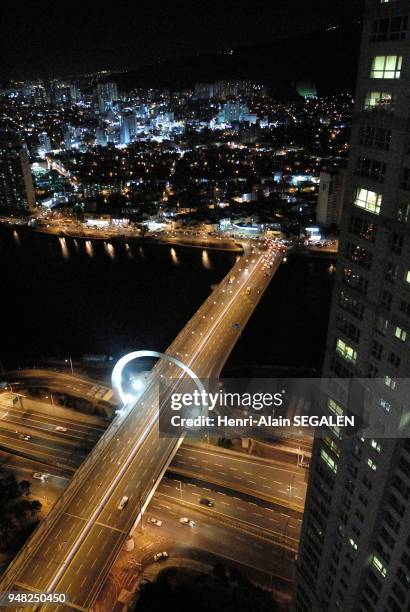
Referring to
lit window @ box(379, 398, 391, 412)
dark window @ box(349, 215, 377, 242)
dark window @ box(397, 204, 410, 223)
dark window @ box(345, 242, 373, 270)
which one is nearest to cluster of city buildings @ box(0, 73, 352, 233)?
dark window @ box(345, 242, 373, 270)

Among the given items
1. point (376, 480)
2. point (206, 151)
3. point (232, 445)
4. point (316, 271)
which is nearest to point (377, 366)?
point (376, 480)

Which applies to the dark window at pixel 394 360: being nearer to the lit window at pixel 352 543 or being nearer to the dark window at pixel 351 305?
the dark window at pixel 351 305

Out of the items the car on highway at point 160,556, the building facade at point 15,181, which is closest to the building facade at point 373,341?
the car on highway at point 160,556

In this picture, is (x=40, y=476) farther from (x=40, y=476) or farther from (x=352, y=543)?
(x=352, y=543)

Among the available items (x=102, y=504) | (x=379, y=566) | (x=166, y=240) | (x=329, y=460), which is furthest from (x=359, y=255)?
(x=166, y=240)

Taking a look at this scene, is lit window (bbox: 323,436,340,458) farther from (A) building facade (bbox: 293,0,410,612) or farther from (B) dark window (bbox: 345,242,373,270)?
(B) dark window (bbox: 345,242,373,270)

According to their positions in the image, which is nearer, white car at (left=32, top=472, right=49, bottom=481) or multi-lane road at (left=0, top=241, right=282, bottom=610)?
multi-lane road at (left=0, top=241, right=282, bottom=610)
